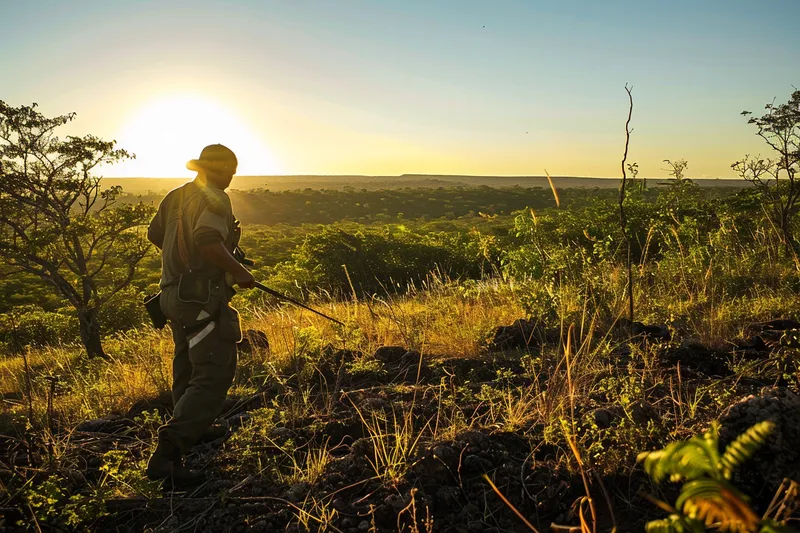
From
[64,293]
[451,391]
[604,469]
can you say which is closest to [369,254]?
[64,293]

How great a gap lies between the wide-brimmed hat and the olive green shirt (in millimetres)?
96

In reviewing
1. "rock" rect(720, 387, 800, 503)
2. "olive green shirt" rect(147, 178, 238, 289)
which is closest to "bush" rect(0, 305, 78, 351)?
"olive green shirt" rect(147, 178, 238, 289)

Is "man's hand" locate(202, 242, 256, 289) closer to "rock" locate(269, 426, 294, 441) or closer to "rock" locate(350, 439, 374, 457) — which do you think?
"rock" locate(269, 426, 294, 441)

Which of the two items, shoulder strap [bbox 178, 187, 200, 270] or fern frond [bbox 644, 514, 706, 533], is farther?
shoulder strap [bbox 178, 187, 200, 270]

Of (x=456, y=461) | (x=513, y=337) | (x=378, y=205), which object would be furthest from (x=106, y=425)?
(x=378, y=205)

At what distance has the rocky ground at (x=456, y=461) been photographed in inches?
93.3

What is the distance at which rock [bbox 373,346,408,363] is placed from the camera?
4.75 meters

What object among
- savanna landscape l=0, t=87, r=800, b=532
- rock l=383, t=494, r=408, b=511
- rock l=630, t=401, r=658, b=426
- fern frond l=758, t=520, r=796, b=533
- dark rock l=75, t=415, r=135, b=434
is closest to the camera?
fern frond l=758, t=520, r=796, b=533

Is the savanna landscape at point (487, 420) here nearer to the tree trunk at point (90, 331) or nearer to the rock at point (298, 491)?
the rock at point (298, 491)

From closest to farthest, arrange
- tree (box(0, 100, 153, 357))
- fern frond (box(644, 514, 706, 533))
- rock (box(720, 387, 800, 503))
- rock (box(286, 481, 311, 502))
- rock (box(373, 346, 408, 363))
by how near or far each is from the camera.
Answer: fern frond (box(644, 514, 706, 533)) → rock (box(720, 387, 800, 503)) → rock (box(286, 481, 311, 502)) → rock (box(373, 346, 408, 363)) → tree (box(0, 100, 153, 357))

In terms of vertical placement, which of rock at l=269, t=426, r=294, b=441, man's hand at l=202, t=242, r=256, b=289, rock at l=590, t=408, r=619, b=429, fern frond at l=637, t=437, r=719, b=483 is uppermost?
man's hand at l=202, t=242, r=256, b=289

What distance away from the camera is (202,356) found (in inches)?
122

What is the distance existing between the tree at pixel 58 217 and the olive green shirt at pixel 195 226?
887cm

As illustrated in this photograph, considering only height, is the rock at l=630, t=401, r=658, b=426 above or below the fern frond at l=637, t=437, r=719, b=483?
below
